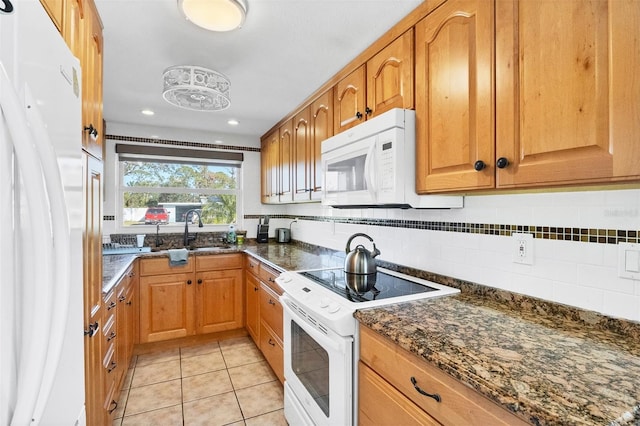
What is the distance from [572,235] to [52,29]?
1.69 m

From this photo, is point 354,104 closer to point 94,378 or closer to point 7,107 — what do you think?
point 7,107

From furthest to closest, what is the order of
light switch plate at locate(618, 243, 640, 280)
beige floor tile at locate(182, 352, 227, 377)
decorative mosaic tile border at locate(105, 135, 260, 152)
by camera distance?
decorative mosaic tile border at locate(105, 135, 260, 152)
beige floor tile at locate(182, 352, 227, 377)
light switch plate at locate(618, 243, 640, 280)

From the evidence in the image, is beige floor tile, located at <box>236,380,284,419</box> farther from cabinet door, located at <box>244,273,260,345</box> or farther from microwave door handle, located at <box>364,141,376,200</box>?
microwave door handle, located at <box>364,141,376,200</box>

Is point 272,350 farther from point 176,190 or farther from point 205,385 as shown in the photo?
point 176,190

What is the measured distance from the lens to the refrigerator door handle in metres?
0.53

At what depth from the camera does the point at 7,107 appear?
51 centimetres

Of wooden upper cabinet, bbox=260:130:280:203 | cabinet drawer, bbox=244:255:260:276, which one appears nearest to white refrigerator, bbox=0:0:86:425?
cabinet drawer, bbox=244:255:260:276

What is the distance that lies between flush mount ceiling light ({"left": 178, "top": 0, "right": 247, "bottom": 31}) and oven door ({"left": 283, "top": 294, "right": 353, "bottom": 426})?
142 centimetres

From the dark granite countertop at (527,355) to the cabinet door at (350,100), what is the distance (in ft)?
3.81

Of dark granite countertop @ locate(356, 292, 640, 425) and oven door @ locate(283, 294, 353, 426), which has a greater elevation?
dark granite countertop @ locate(356, 292, 640, 425)

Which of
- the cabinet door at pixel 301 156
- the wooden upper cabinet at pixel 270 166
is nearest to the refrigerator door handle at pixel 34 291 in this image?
the cabinet door at pixel 301 156

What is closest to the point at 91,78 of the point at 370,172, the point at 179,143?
the point at 370,172

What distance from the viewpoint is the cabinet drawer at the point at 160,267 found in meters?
2.81

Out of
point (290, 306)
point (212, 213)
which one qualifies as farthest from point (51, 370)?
point (212, 213)
